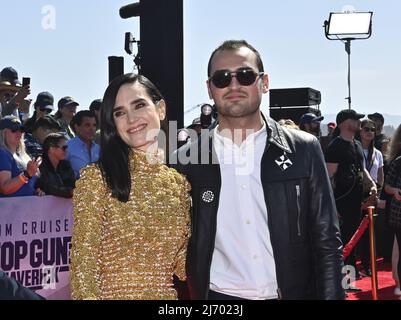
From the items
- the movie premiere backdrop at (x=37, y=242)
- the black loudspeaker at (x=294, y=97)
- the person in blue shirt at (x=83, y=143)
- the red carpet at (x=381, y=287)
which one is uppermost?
the black loudspeaker at (x=294, y=97)

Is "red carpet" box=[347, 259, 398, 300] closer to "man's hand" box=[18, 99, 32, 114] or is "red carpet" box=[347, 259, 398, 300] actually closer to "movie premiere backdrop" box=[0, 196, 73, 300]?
"movie premiere backdrop" box=[0, 196, 73, 300]

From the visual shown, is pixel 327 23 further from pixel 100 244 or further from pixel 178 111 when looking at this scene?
pixel 100 244

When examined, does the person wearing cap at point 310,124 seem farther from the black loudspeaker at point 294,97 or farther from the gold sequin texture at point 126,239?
the gold sequin texture at point 126,239

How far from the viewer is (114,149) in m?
2.95

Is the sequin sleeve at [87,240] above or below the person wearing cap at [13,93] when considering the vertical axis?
below


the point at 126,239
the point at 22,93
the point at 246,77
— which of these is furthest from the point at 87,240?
the point at 22,93

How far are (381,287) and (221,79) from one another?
19.9 feet

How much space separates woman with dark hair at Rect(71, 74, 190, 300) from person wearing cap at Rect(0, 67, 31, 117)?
17.8 feet

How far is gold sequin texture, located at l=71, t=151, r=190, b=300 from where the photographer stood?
2.75 m

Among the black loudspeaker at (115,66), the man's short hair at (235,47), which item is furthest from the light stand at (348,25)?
the man's short hair at (235,47)

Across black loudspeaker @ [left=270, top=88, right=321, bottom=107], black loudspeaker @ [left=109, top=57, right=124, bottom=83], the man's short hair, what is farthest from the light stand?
the man's short hair

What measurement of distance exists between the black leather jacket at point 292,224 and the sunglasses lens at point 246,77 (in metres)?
0.25

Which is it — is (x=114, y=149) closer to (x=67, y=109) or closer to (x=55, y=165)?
(x=55, y=165)

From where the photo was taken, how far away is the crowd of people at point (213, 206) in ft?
9.28
